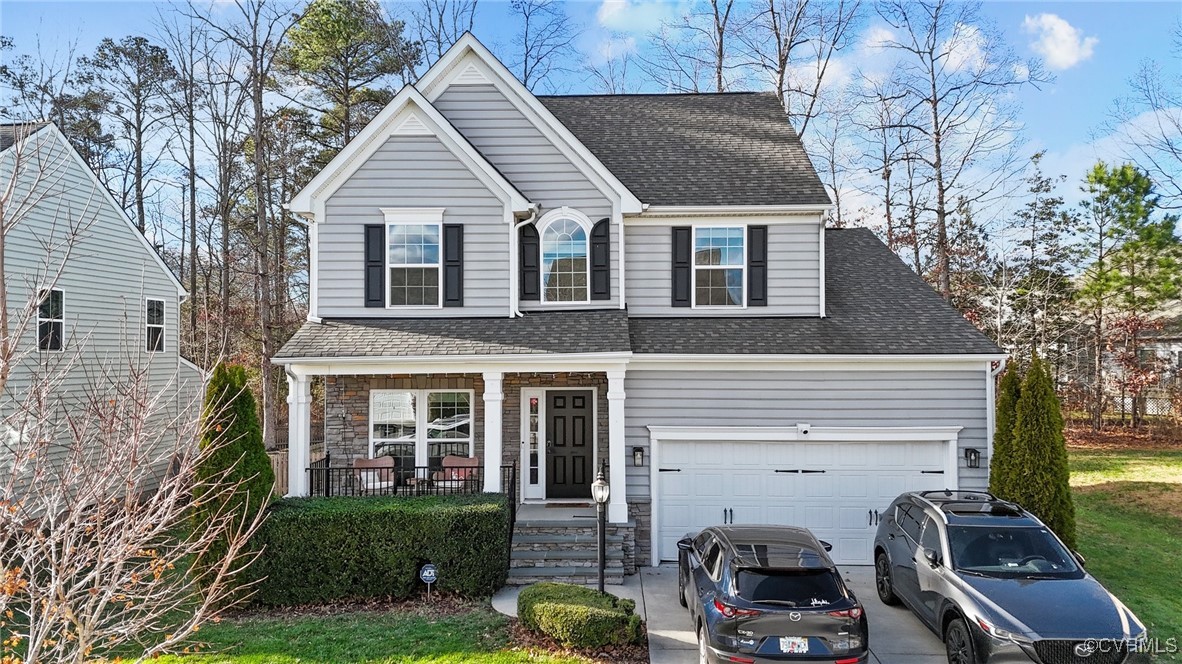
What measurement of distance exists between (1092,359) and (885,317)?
71.2 ft

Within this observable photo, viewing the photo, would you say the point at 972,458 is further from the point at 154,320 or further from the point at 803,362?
the point at 154,320

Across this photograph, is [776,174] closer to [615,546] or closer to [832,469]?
[832,469]

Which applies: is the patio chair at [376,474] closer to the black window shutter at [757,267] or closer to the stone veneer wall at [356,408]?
the stone veneer wall at [356,408]

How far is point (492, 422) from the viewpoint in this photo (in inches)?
416

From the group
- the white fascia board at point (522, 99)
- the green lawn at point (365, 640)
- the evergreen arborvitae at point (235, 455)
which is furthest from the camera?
the white fascia board at point (522, 99)

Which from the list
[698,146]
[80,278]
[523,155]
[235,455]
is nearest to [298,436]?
[235,455]

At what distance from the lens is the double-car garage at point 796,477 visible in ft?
36.6

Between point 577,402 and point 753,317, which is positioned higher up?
point 753,317

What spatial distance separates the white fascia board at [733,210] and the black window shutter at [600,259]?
0.75 m

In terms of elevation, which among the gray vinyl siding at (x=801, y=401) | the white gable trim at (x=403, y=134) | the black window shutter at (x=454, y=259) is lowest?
the gray vinyl siding at (x=801, y=401)

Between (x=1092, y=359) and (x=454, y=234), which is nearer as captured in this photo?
(x=454, y=234)

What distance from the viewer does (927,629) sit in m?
8.29

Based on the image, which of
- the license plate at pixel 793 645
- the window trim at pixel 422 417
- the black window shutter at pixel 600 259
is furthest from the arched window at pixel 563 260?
the license plate at pixel 793 645

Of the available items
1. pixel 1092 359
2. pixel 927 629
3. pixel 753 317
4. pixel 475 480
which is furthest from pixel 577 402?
pixel 1092 359
